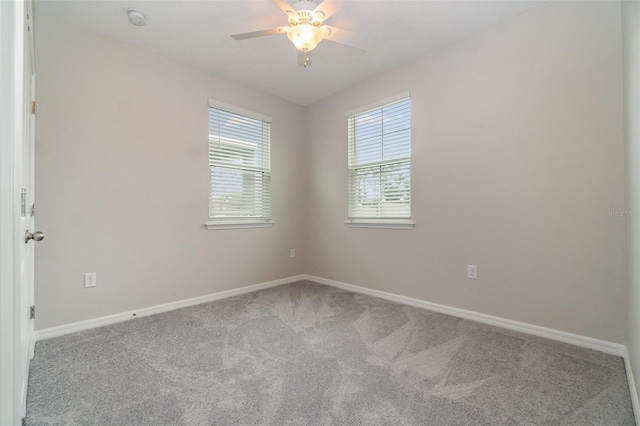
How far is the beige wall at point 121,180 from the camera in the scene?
2354mm

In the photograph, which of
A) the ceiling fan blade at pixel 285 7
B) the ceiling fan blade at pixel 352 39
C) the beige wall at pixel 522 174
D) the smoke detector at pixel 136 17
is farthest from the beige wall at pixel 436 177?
the ceiling fan blade at pixel 285 7

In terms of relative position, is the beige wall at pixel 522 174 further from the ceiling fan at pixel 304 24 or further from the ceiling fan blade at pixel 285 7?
the ceiling fan blade at pixel 285 7

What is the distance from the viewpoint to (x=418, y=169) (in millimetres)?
3037

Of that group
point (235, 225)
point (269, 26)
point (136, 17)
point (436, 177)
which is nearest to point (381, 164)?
point (436, 177)

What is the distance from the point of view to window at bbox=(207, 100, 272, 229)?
337cm

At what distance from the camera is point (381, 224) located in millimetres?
3361

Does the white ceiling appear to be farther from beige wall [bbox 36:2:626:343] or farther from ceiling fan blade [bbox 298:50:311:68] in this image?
ceiling fan blade [bbox 298:50:311:68]

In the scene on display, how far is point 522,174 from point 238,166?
9.58 ft

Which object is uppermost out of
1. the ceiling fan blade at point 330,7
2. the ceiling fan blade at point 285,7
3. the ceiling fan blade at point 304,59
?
the ceiling fan blade at point 330,7

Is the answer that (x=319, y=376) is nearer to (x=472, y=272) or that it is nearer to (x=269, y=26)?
(x=472, y=272)

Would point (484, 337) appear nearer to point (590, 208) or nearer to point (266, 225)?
point (590, 208)

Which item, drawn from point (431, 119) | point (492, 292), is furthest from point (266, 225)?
point (492, 292)

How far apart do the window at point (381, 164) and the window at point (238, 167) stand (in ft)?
3.73

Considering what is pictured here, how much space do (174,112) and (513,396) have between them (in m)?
3.55
